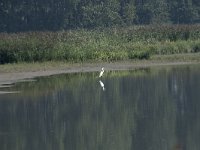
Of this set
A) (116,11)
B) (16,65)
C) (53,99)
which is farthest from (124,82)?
(116,11)

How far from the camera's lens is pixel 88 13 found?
6456 cm

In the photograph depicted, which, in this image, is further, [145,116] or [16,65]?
[16,65]

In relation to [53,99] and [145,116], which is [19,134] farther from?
[53,99]

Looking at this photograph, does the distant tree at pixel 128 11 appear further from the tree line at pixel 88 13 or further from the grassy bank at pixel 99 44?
the grassy bank at pixel 99 44

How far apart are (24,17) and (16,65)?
29.5 metres

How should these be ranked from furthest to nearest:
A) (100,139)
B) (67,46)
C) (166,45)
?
(166,45) → (67,46) → (100,139)

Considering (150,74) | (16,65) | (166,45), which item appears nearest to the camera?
(150,74)

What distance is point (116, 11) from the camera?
2566 inches

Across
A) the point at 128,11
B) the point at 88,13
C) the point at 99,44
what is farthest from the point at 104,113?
the point at 128,11

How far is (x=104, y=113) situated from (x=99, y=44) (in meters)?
21.4

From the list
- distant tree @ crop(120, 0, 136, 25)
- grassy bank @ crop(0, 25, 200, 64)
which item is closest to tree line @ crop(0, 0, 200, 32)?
distant tree @ crop(120, 0, 136, 25)

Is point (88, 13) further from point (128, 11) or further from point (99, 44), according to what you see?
point (99, 44)

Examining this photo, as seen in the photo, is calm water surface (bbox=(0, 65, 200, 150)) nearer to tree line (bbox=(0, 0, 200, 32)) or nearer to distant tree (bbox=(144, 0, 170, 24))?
tree line (bbox=(0, 0, 200, 32))

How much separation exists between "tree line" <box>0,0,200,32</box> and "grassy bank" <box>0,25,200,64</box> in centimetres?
1306
